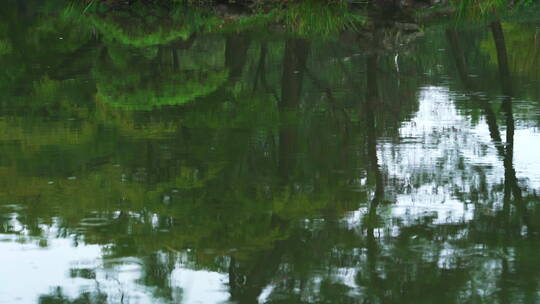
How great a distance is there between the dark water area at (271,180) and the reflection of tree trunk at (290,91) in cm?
6

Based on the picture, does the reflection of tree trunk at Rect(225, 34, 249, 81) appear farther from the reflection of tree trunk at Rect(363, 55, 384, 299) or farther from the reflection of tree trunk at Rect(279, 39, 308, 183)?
the reflection of tree trunk at Rect(363, 55, 384, 299)

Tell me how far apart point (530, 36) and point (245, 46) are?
734cm

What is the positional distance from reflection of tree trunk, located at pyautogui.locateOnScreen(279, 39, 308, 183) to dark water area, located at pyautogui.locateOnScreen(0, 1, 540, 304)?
0.18 feet

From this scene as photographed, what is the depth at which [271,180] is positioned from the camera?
30.1 feet

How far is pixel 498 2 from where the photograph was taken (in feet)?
85.1

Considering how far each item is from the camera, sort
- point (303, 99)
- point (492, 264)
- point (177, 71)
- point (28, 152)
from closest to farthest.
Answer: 1. point (492, 264)
2. point (28, 152)
3. point (303, 99)
4. point (177, 71)

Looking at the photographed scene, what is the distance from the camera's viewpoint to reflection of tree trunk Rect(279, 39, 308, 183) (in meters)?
9.98

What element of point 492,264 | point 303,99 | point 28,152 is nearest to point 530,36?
point 303,99

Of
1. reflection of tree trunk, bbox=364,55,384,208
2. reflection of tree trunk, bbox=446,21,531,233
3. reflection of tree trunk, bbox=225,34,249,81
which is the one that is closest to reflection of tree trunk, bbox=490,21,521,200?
reflection of tree trunk, bbox=446,21,531,233

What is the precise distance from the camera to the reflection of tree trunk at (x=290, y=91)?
9984 millimetres

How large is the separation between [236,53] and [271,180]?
10.2 metres

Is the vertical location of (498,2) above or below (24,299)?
above

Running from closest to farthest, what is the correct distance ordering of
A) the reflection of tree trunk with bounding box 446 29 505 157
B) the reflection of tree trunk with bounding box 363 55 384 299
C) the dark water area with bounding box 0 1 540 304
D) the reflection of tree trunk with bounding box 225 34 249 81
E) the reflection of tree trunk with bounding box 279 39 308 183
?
the dark water area with bounding box 0 1 540 304, the reflection of tree trunk with bounding box 363 55 384 299, the reflection of tree trunk with bounding box 279 39 308 183, the reflection of tree trunk with bounding box 446 29 505 157, the reflection of tree trunk with bounding box 225 34 249 81

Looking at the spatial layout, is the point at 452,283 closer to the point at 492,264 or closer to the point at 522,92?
the point at 492,264
